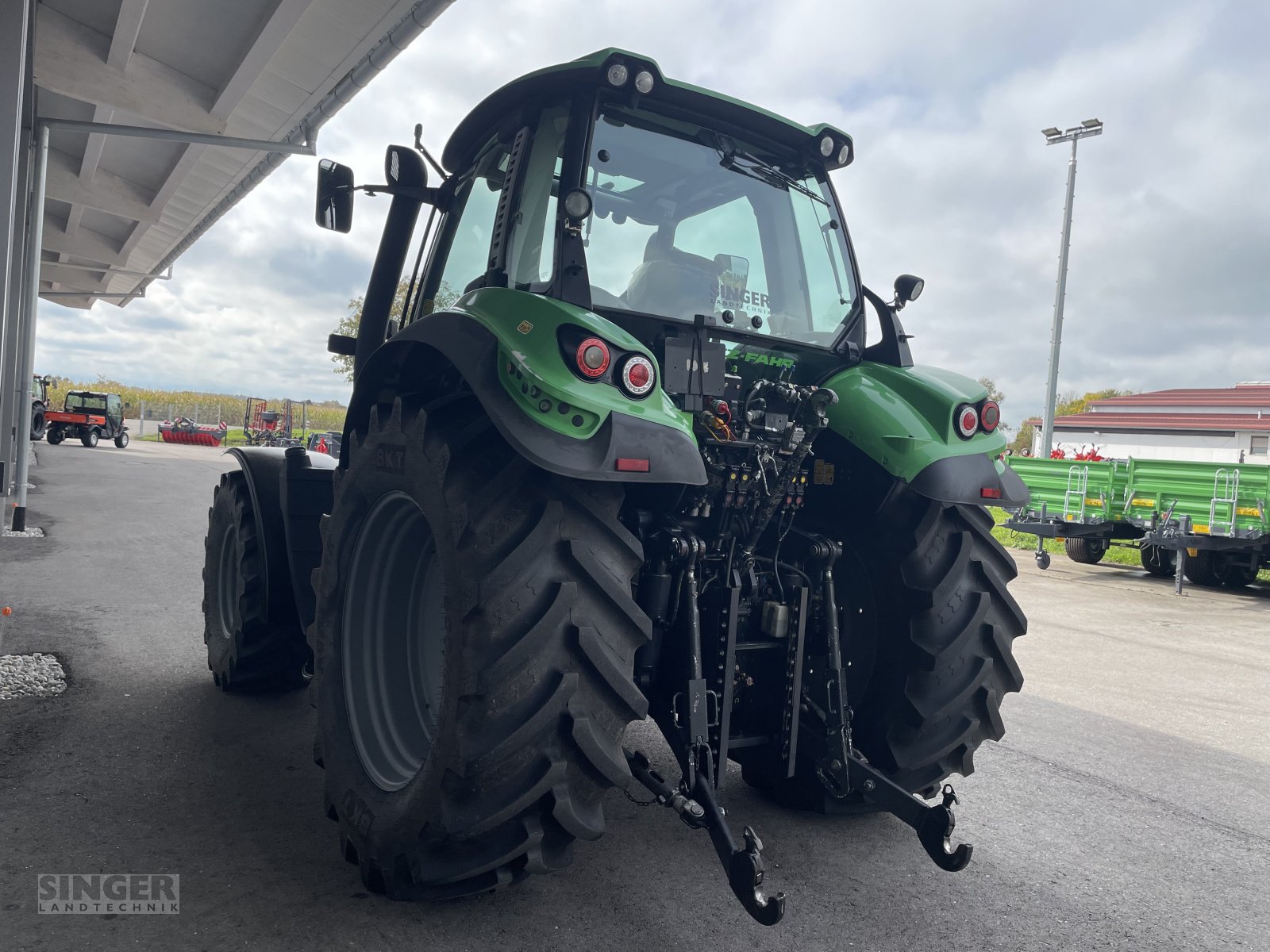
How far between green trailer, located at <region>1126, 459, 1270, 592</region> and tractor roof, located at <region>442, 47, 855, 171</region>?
10.5m

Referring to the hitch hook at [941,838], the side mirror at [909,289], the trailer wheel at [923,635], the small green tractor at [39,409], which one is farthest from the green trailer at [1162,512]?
the small green tractor at [39,409]

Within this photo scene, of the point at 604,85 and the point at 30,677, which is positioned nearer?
the point at 604,85

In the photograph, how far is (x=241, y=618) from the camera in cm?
444

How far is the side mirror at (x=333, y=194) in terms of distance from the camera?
3.71 meters

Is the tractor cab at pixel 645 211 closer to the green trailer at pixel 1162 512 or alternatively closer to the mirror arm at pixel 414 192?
the mirror arm at pixel 414 192

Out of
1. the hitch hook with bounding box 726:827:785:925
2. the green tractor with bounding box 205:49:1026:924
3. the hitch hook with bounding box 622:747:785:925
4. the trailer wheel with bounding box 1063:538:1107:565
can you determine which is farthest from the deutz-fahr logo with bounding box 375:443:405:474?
the trailer wheel with bounding box 1063:538:1107:565

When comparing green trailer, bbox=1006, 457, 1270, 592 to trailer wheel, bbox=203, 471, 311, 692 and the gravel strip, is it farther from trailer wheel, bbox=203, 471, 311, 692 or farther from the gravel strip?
the gravel strip

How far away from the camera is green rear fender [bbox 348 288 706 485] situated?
2.29 metres

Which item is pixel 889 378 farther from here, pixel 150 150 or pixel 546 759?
pixel 150 150

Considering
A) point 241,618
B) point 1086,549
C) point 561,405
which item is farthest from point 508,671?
point 1086,549

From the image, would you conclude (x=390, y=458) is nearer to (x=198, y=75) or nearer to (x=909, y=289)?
(x=909, y=289)

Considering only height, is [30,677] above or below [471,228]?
below

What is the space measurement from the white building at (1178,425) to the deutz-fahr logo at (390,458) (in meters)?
35.6

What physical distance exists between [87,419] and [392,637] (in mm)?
35209
